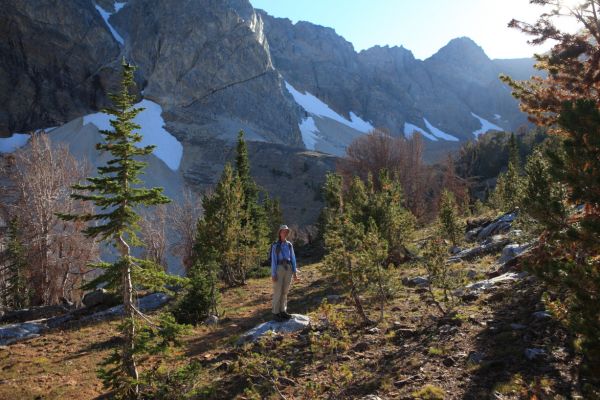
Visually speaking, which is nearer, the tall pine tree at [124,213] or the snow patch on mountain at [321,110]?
the tall pine tree at [124,213]

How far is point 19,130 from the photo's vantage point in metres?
73.9

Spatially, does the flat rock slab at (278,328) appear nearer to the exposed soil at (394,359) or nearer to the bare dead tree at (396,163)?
the exposed soil at (394,359)

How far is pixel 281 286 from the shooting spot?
9.62 meters

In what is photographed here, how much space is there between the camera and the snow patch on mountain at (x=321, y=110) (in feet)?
421

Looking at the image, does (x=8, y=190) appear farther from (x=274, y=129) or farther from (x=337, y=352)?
(x=274, y=129)

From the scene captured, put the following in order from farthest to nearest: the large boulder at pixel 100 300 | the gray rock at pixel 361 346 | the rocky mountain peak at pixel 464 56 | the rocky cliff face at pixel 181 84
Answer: the rocky mountain peak at pixel 464 56
the rocky cliff face at pixel 181 84
the large boulder at pixel 100 300
the gray rock at pixel 361 346

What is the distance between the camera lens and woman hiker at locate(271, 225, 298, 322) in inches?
374

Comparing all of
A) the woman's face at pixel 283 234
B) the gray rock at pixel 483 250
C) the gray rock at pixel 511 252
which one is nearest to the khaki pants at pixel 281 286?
the woman's face at pixel 283 234

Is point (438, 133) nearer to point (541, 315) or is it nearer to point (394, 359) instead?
point (541, 315)

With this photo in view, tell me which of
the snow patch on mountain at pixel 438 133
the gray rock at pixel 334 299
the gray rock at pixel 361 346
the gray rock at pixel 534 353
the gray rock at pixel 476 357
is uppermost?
the snow patch on mountain at pixel 438 133

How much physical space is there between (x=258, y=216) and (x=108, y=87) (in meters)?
68.9

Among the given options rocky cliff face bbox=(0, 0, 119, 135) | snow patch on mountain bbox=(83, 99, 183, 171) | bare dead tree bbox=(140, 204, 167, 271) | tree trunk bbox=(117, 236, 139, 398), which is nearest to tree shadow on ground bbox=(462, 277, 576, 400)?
tree trunk bbox=(117, 236, 139, 398)

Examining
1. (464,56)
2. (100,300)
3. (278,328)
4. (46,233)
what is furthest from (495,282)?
(464,56)

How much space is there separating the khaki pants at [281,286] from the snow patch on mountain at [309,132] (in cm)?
9463
